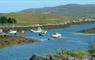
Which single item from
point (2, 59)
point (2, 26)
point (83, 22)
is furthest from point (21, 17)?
point (2, 59)

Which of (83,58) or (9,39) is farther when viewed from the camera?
(9,39)

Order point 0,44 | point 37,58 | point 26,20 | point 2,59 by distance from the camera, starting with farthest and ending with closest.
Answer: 1. point 26,20
2. point 0,44
3. point 2,59
4. point 37,58

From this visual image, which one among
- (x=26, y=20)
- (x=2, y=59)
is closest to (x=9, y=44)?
(x=2, y=59)

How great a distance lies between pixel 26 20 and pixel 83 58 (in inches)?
5662

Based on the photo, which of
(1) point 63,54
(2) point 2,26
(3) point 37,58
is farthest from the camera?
(2) point 2,26

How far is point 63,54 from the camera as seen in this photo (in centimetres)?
2225

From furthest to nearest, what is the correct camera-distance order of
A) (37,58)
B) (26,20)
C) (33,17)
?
(33,17), (26,20), (37,58)

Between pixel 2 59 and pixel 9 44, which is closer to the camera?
pixel 2 59

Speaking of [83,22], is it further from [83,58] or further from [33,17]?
[83,58]

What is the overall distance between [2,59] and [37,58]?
19.1 meters

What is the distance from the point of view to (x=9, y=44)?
63219 mm

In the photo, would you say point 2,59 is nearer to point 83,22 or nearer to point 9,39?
point 9,39

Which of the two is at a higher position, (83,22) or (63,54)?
(63,54)

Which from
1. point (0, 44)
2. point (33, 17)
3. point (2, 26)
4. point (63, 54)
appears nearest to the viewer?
point (63, 54)
